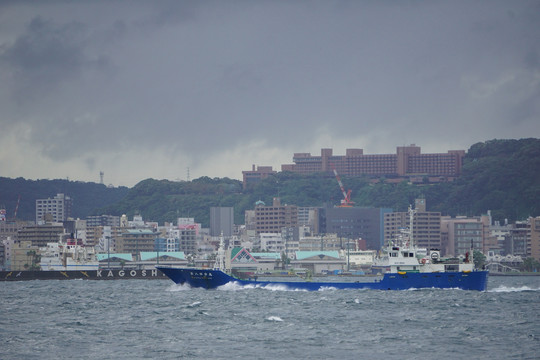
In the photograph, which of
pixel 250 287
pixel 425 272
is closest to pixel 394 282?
pixel 425 272

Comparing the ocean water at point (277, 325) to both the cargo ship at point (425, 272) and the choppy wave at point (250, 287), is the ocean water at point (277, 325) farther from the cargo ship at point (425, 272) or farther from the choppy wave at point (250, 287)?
the choppy wave at point (250, 287)

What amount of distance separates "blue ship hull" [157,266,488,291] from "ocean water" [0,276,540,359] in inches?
46.9

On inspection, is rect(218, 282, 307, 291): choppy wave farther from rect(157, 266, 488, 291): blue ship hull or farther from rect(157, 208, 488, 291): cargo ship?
rect(157, 208, 488, 291): cargo ship

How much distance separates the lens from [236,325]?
281 feet

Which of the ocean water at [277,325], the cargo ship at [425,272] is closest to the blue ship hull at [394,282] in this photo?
the cargo ship at [425,272]

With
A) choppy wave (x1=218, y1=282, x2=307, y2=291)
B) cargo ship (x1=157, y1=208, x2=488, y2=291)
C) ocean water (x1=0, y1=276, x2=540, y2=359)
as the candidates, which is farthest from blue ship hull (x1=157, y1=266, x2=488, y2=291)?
ocean water (x1=0, y1=276, x2=540, y2=359)

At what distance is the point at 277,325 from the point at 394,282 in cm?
3557

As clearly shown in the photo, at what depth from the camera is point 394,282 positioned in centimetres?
11844

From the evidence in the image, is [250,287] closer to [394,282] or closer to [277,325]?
[394,282]

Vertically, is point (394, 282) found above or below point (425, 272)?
below

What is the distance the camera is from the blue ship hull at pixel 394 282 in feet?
385

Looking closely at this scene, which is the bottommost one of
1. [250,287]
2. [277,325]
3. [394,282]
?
[277,325]

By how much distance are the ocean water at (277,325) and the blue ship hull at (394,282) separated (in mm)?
1191

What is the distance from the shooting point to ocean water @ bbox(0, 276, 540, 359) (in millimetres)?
70375
